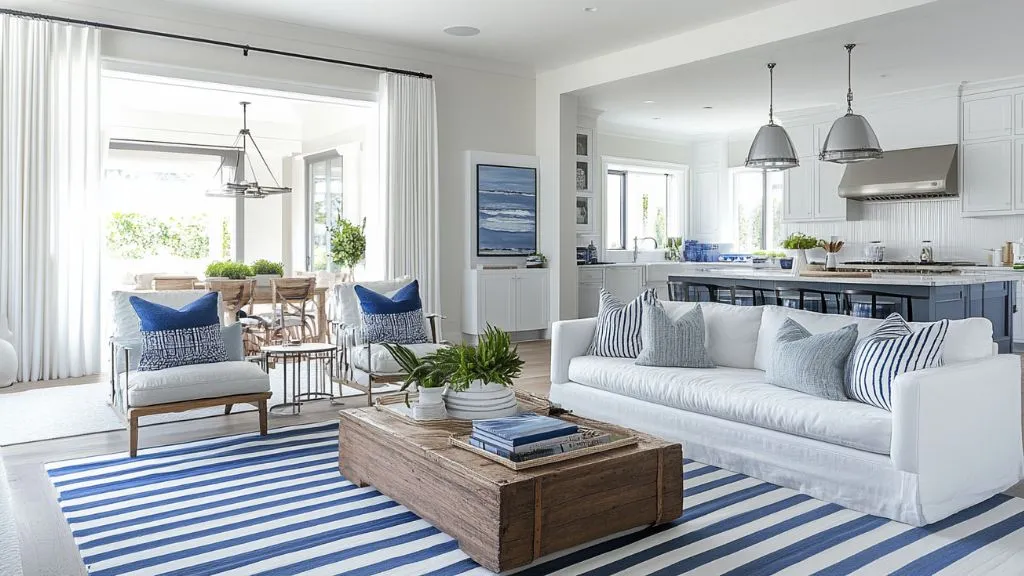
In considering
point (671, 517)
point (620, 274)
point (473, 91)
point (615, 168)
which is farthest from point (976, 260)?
point (671, 517)

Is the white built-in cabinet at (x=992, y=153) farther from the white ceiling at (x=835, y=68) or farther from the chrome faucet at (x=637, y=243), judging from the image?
the chrome faucet at (x=637, y=243)

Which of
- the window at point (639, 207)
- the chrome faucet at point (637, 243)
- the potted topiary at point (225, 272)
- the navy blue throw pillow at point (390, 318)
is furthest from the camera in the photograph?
the window at point (639, 207)

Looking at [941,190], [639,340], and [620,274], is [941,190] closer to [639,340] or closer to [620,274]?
[620,274]

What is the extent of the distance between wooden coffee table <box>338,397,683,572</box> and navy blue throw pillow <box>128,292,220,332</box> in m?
1.69

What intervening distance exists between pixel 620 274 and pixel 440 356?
6864 mm

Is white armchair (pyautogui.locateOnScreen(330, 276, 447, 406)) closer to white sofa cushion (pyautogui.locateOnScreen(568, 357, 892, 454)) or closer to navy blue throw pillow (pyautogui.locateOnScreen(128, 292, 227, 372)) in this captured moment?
navy blue throw pillow (pyautogui.locateOnScreen(128, 292, 227, 372))

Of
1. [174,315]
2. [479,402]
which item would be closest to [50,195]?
[174,315]

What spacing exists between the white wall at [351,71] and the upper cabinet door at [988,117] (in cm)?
461

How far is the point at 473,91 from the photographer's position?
8.08 metres

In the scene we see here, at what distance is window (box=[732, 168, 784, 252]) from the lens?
10.8 meters

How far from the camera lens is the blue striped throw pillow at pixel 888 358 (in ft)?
9.89

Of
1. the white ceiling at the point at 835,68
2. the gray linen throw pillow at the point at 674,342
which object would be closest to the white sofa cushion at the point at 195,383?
the gray linen throw pillow at the point at 674,342

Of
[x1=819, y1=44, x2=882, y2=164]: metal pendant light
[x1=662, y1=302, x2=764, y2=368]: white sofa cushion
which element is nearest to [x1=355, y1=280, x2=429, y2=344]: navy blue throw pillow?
[x1=662, y1=302, x2=764, y2=368]: white sofa cushion

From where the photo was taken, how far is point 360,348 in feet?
16.2
